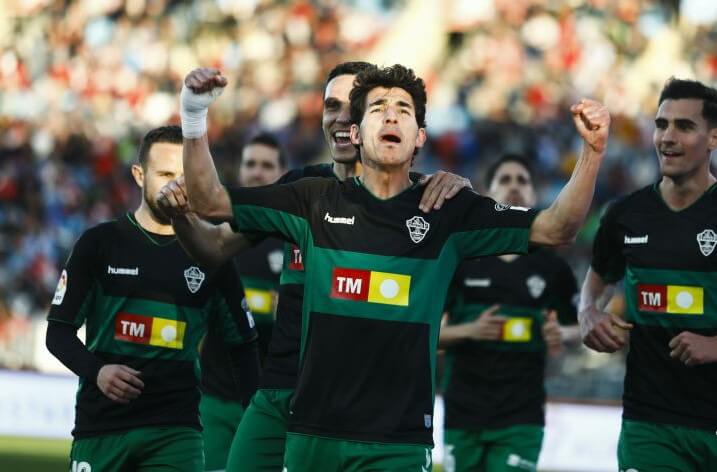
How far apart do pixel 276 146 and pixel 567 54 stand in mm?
11852

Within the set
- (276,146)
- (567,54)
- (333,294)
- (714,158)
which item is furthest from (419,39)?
(333,294)

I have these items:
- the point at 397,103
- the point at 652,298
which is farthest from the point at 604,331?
the point at 397,103

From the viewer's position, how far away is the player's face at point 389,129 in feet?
16.4

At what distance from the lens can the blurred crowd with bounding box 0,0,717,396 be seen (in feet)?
62.4

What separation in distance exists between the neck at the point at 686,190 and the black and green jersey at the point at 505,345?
7.47 feet

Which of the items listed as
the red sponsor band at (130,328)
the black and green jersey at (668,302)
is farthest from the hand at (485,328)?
the red sponsor band at (130,328)

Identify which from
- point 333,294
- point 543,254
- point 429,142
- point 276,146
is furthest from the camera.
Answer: point 429,142

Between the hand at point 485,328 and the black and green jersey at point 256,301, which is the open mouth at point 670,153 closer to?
the hand at point 485,328

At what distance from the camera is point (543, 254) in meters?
8.92

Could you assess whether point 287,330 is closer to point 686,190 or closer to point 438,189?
point 438,189

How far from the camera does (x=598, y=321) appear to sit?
20.4 ft

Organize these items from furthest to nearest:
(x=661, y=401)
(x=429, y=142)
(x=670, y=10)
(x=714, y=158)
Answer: (x=670, y=10) < (x=429, y=142) < (x=714, y=158) < (x=661, y=401)

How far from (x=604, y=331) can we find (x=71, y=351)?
2.55m

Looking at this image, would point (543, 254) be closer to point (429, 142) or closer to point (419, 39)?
point (429, 142)
